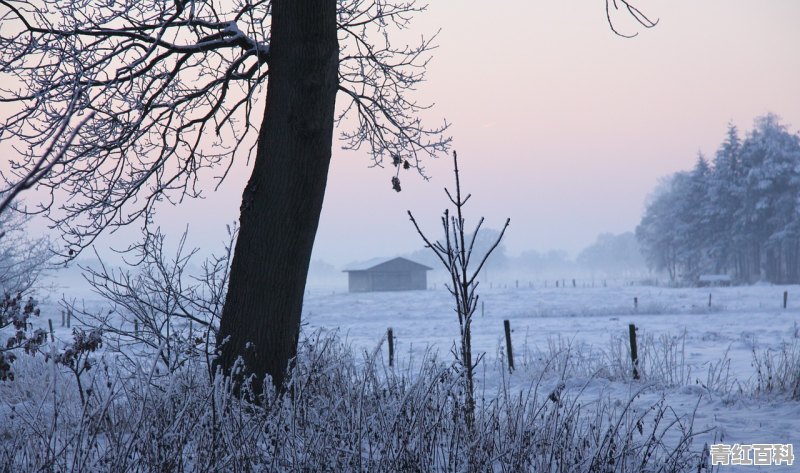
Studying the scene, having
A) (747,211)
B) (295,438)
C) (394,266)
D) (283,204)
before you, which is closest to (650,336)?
(283,204)

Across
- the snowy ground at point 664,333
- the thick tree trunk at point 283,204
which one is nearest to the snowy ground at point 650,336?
the snowy ground at point 664,333

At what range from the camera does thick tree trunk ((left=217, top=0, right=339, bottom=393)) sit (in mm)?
5293

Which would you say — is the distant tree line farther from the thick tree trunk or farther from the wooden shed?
the thick tree trunk

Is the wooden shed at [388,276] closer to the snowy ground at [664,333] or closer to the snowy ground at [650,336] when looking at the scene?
the snowy ground at [650,336]

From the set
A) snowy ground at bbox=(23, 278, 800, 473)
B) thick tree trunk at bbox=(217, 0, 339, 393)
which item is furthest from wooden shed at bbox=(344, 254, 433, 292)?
thick tree trunk at bbox=(217, 0, 339, 393)

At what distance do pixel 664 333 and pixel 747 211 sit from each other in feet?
138

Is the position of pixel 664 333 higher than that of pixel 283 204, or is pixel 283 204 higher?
pixel 283 204

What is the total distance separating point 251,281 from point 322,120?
4.75 feet

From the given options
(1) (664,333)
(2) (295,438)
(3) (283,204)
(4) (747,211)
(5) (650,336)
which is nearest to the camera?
(2) (295,438)

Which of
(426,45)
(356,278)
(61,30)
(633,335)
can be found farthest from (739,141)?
(61,30)

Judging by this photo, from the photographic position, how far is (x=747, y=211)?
57.4 metres

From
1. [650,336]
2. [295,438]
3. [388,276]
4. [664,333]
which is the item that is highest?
[388,276]

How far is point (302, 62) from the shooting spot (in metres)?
5.34

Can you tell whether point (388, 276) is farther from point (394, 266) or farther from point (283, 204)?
point (283, 204)
